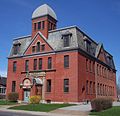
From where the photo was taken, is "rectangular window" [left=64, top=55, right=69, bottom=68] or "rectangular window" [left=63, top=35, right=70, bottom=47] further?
"rectangular window" [left=63, top=35, right=70, bottom=47]

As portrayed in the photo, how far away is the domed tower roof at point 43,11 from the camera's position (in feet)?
145

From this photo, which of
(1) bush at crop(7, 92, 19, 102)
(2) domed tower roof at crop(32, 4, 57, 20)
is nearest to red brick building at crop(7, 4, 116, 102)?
(2) domed tower roof at crop(32, 4, 57, 20)

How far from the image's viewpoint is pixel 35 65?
42906 mm

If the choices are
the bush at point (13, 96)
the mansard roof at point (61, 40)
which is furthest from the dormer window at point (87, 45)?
the bush at point (13, 96)

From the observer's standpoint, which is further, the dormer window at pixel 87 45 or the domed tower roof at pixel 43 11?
the domed tower roof at pixel 43 11

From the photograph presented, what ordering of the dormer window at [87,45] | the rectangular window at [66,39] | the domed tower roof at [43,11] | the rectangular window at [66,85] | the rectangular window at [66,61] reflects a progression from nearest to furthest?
the rectangular window at [66,85], the rectangular window at [66,61], the rectangular window at [66,39], the dormer window at [87,45], the domed tower roof at [43,11]

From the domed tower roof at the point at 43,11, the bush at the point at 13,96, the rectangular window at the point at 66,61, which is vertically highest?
the domed tower roof at the point at 43,11

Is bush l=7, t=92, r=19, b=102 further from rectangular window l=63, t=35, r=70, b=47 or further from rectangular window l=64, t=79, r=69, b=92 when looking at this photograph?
rectangular window l=63, t=35, r=70, b=47

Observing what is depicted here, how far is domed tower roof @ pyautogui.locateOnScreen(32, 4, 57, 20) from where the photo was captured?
44.2 m

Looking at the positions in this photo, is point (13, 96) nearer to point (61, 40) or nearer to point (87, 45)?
point (61, 40)

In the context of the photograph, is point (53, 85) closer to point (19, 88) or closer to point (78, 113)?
point (19, 88)

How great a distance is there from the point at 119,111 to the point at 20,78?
23.8 m

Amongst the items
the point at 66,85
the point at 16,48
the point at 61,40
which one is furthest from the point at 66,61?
the point at 16,48

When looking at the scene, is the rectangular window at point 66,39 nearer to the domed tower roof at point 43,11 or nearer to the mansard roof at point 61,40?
the mansard roof at point 61,40
